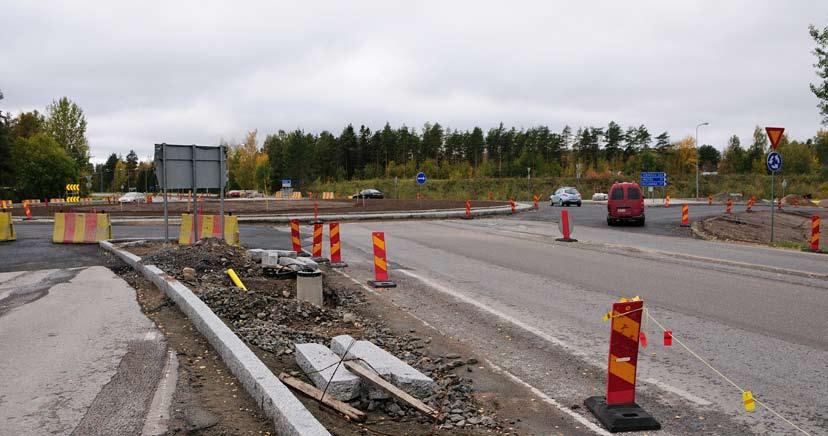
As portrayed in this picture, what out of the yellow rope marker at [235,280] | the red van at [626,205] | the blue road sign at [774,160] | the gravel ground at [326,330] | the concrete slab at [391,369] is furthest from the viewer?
the red van at [626,205]

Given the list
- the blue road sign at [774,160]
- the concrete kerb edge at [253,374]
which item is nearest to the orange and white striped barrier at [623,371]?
the concrete kerb edge at [253,374]

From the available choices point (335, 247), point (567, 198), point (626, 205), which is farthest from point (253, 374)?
point (567, 198)

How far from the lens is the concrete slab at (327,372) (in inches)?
195

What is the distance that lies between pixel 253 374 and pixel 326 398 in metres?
0.68

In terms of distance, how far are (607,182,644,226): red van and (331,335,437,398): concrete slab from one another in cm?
2476

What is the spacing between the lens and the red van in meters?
28.5

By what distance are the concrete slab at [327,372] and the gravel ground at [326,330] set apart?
12 cm

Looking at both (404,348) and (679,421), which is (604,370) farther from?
(404,348)

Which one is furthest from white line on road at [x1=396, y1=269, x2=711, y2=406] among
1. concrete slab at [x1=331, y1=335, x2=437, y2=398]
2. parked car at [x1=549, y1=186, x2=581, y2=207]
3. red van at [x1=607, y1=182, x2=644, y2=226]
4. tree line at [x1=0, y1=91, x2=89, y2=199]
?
tree line at [x1=0, y1=91, x2=89, y2=199]

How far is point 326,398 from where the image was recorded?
491cm

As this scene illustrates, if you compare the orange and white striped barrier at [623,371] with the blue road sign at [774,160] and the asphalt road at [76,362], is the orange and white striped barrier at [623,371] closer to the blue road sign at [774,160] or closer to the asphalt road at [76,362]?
the asphalt road at [76,362]

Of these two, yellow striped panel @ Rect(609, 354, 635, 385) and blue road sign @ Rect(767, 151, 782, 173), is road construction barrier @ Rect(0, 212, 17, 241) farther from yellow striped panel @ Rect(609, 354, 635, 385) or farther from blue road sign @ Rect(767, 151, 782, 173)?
Result: blue road sign @ Rect(767, 151, 782, 173)

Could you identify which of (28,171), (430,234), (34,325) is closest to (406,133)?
(28,171)

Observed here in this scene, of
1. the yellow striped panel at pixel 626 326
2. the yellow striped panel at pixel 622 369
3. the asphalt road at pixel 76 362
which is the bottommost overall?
the asphalt road at pixel 76 362
